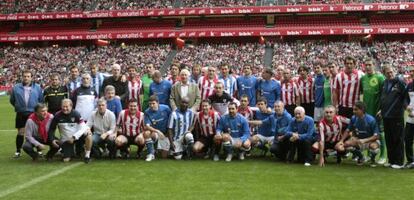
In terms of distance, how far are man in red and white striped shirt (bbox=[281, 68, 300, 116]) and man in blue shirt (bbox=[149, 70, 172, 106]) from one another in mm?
2611

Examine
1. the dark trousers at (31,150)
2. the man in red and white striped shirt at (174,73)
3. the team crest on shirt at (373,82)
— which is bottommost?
the dark trousers at (31,150)

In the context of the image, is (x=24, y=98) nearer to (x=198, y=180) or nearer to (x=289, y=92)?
(x=198, y=180)

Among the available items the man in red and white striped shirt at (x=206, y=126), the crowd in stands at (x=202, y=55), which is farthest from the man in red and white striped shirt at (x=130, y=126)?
the crowd in stands at (x=202, y=55)

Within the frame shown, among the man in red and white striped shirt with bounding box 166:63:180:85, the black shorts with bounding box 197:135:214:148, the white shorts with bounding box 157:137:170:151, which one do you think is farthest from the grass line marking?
the man in red and white striped shirt with bounding box 166:63:180:85

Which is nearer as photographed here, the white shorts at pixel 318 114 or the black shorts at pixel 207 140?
the black shorts at pixel 207 140

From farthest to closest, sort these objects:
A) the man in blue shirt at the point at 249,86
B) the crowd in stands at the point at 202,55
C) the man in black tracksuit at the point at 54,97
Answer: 1. the crowd in stands at the point at 202,55
2. the man in blue shirt at the point at 249,86
3. the man in black tracksuit at the point at 54,97

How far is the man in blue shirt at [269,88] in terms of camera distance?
10.3 metres

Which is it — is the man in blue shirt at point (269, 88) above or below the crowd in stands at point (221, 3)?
below

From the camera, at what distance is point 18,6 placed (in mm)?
48438

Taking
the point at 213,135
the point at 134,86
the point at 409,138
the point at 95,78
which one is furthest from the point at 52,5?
the point at 409,138

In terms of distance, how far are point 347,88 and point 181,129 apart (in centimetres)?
341

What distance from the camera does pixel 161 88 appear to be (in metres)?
10.0

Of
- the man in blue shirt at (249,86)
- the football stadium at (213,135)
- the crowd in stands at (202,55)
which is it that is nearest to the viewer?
the football stadium at (213,135)

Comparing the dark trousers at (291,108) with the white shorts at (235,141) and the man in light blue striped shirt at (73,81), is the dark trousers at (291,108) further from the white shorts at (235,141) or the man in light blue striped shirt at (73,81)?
the man in light blue striped shirt at (73,81)
